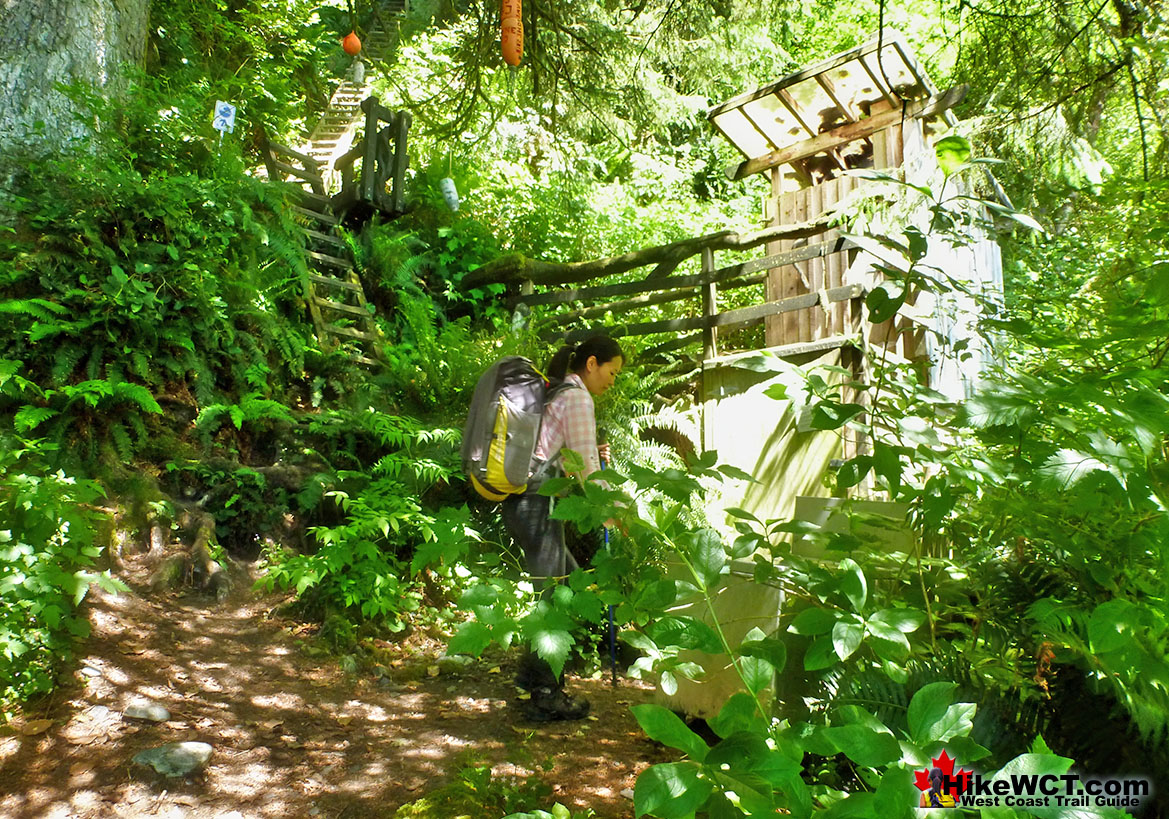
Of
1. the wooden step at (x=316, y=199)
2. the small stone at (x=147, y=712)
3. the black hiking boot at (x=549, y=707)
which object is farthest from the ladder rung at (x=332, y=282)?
the black hiking boot at (x=549, y=707)

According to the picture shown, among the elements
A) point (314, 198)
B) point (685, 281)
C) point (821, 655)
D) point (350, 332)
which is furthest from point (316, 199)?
point (821, 655)

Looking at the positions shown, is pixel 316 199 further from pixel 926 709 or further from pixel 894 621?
pixel 926 709

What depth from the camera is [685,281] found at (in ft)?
25.1

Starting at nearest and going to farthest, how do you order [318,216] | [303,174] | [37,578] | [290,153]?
[37,578]
[318,216]
[303,174]
[290,153]

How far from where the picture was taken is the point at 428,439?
20.0ft

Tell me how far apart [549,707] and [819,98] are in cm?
719

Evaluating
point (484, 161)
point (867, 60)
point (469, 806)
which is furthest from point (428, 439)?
point (484, 161)

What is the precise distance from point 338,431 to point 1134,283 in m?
5.59

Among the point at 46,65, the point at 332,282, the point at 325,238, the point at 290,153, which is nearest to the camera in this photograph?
the point at 46,65

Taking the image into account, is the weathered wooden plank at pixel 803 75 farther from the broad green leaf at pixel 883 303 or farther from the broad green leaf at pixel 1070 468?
the broad green leaf at pixel 1070 468

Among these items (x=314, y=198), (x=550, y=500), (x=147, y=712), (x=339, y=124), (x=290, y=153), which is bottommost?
(x=147, y=712)

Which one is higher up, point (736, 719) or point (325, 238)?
point (325, 238)

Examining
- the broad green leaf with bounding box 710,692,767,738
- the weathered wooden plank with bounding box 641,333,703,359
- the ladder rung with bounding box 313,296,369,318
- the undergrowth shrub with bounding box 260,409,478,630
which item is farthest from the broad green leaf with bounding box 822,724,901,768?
the ladder rung with bounding box 313,296,369,318

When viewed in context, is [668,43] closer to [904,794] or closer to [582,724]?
[582,724]
